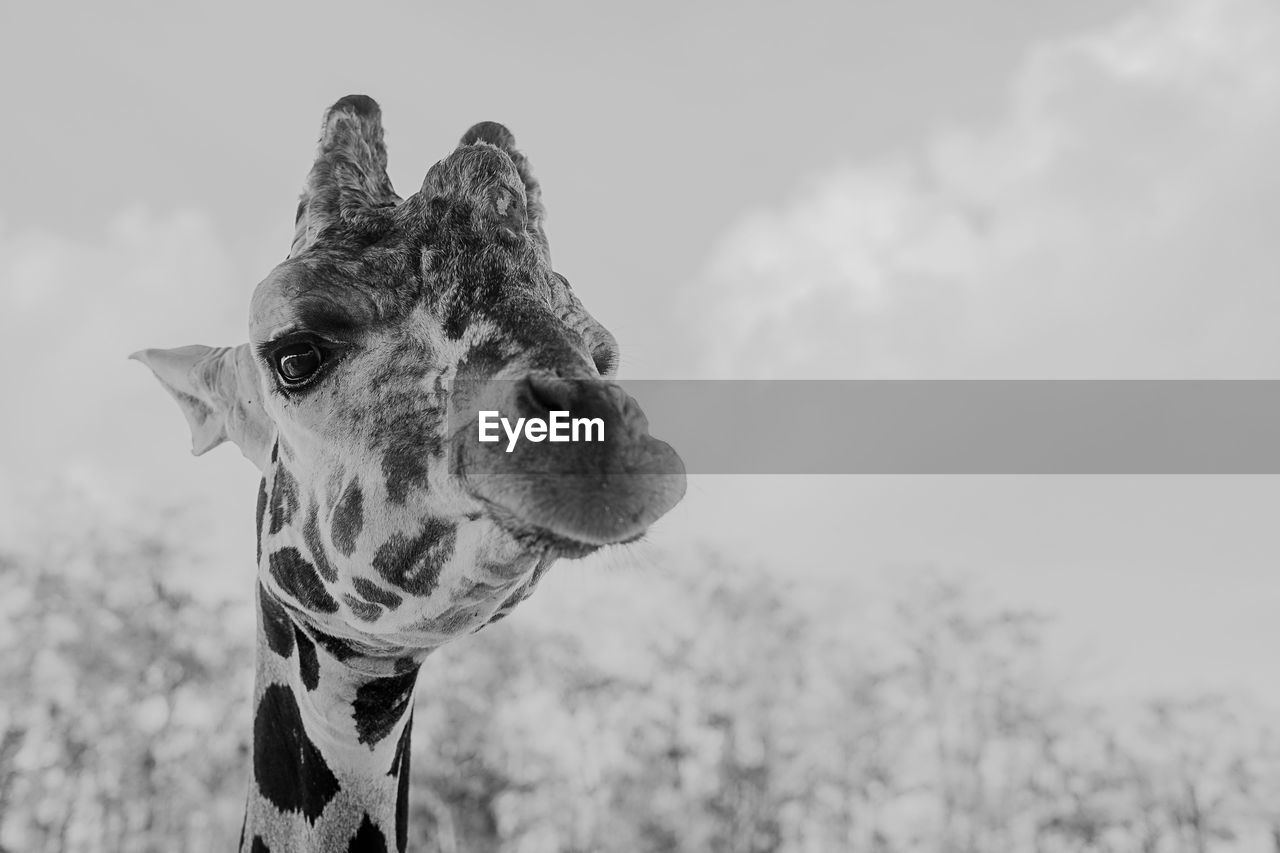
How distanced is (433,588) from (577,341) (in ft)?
3.11

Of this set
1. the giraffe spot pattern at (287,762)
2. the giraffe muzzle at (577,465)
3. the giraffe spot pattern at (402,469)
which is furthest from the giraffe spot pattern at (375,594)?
the giraffe spot pattern at (287,762)

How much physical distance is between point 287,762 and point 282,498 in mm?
1172

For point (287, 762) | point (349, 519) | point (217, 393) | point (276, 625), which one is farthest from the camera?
point (217, 393)

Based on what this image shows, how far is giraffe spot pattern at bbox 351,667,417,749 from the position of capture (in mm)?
3977

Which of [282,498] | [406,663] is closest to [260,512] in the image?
[282,498]

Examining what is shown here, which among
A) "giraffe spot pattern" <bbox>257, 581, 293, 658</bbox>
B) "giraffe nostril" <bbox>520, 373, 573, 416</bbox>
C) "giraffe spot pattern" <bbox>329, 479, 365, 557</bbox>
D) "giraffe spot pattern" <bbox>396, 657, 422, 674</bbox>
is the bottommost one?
"giraffe spot pattern" <bbox>396, 657, 422, 674</bbox>

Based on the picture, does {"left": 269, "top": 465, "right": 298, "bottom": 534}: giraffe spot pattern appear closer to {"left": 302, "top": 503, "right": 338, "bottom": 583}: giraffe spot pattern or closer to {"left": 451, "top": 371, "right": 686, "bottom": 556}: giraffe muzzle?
{"left": 302, "top": 503, "right": 338, "bottom": 583}: giraffe spot pattern

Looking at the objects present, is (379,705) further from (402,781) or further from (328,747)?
(402,781)

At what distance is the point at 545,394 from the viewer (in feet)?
9.07

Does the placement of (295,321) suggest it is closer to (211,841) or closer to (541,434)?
(541,434)

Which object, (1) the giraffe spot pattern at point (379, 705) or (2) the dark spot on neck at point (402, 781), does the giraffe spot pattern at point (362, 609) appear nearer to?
(1) the giraffe spot pattern at point (379, 705)

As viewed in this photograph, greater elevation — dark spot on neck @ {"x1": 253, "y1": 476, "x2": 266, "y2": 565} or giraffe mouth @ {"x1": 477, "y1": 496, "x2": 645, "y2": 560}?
dark spot on neck @ {"x1": 253, "y1": 476, "x2": 266, "y2": 565}

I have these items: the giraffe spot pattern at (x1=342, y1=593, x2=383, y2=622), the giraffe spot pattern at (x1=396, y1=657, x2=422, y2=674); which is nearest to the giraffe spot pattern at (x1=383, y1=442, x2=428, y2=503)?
the giraffe spot pattern at (x1=342, y1=593, x2=383, y2=622)

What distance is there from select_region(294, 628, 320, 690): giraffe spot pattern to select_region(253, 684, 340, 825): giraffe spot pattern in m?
0.18
